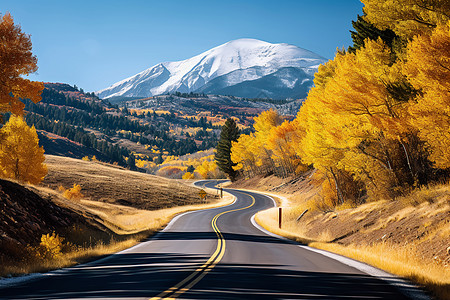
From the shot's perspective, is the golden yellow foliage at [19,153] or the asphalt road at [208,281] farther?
the golden yellow foliage at [19,153]

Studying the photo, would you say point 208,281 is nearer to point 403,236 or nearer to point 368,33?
point 403,236

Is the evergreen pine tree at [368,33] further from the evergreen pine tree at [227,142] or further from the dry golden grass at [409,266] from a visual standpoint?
the evergreen pine tree at [227,142]

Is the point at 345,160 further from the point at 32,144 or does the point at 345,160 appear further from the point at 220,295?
the point at 32,144

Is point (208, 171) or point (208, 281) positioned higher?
point (208, 281)

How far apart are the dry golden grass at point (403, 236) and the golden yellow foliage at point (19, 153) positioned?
29987mm

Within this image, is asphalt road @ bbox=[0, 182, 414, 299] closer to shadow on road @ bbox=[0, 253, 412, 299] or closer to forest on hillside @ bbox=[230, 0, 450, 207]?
shadow on road @ bbox=[0, 253, 412, 299]

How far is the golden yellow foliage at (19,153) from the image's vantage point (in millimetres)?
39844

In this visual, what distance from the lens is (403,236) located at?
14938mm

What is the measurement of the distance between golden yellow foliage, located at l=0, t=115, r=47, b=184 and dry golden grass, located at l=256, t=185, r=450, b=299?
30.0m

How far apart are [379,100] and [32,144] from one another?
36575 millimetres

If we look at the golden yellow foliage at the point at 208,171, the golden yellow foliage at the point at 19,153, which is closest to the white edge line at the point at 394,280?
the golden yellow foliage at the point at 19,153

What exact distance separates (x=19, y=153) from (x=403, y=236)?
39.1 metres

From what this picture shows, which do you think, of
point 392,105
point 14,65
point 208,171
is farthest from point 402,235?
point 208,171

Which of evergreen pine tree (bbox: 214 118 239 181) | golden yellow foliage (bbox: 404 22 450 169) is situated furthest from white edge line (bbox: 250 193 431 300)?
evergreen pine tree (bbox: 214 118 239 181)
